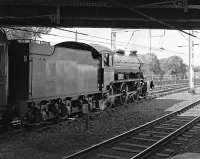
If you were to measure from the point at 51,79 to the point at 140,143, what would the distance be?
4.04 meters

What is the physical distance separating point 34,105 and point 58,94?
4.86ft

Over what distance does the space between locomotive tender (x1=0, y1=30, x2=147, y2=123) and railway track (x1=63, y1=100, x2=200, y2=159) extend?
10.1 feet

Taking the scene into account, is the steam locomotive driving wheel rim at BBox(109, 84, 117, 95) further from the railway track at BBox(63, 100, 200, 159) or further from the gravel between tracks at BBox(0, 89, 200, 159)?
the railway track at BBox(63, 100, 200, 159)

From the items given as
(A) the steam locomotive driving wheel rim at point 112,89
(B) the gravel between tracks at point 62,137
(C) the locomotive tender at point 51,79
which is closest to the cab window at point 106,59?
(C) the locomotive tender at point 51,79

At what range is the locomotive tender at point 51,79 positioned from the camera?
36.4ft

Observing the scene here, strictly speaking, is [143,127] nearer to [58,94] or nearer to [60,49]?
[58,94]

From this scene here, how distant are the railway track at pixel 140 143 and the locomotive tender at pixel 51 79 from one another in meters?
3.07

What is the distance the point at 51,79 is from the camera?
→ 40.8 ft

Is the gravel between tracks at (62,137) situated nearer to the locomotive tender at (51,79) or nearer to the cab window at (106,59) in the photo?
the locomotive tender at (51,79)

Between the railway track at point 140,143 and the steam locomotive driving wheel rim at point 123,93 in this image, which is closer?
the railway track at point 140,143

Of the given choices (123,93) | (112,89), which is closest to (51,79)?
(112,89)

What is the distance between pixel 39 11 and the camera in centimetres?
1178

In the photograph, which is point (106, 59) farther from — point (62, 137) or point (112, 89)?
point (62, 137)

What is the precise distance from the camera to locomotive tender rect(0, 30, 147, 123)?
36.4 ft
